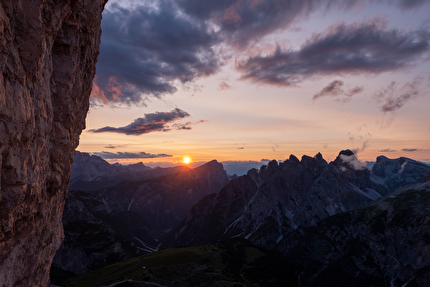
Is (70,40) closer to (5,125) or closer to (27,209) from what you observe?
(5,125)

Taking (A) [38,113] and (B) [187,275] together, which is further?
(B) [187,275]

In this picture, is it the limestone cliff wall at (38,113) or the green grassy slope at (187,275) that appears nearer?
the limestone cliff wall at (38,113)

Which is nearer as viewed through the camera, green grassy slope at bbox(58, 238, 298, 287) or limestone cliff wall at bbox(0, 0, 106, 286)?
limestone cliff wall at bbox(0, 0, 106, 286)

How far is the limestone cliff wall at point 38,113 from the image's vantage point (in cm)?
2720

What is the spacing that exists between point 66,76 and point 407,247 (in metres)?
271

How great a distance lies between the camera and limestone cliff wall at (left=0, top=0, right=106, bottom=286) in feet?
89.2

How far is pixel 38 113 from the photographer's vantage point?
32812 millimetres

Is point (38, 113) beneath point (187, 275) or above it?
above

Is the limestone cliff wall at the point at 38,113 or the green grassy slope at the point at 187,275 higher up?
the limestone cliff wall at the point at 38,113

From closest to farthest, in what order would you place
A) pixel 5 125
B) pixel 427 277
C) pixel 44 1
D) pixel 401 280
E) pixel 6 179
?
pixel 5 125 → pixel 6 179 → pixel 44 1 → pixel 427 277 → pixel 401 280

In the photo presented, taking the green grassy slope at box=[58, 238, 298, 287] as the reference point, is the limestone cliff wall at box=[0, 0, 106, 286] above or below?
above

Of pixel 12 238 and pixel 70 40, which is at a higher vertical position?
pixel 70 40

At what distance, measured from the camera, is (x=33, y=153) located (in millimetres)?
32281

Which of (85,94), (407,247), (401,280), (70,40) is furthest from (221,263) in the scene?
(70,40)
